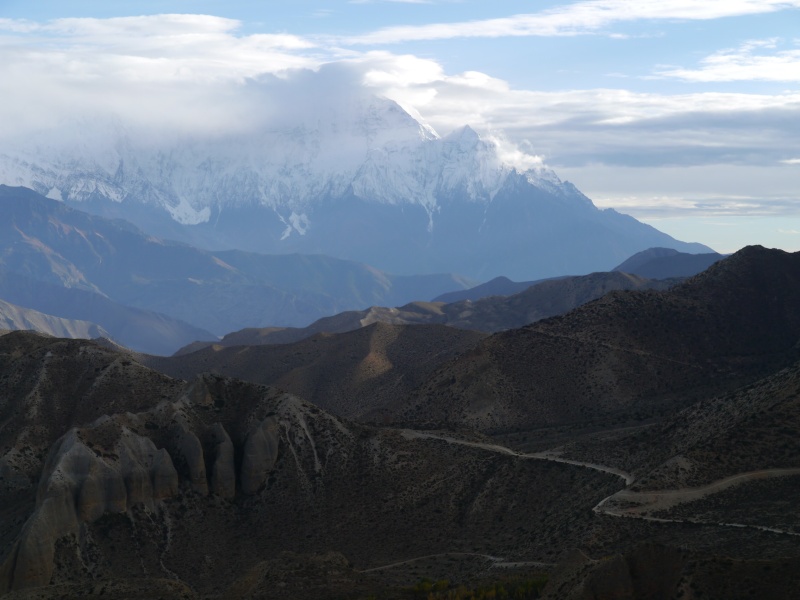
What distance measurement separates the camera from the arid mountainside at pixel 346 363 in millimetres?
131625

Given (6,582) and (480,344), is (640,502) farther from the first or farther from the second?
(480,344)

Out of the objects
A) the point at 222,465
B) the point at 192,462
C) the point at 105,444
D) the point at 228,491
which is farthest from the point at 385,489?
the point at 105,444

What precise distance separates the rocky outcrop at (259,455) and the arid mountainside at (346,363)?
157 feet

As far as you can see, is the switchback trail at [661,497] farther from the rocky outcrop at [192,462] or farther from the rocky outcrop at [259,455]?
the rocky outcrop at [192,462]

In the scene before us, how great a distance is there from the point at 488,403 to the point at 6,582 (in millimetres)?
50799

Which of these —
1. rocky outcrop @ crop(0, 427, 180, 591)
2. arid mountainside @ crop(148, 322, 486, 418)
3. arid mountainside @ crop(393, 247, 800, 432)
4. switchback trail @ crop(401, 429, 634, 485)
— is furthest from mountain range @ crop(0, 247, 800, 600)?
arid mountainside @ crop(148, 322, 486, 418)

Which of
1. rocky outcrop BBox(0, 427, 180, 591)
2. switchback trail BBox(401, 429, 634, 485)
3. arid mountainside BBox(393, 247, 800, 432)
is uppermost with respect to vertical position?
arid mountainside BBox(393, 247, 800, 432)

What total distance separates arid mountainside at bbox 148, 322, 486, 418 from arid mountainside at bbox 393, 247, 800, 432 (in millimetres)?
18606

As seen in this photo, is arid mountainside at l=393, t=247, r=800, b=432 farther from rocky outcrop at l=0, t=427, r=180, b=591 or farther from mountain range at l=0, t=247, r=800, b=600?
rocky outcrop at l=0, t=427, r=180, b=591

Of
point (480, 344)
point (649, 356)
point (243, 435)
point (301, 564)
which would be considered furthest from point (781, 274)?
point (301, 564)

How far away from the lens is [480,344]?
111 metres

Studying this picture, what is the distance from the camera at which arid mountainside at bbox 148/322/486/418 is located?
13162 cm

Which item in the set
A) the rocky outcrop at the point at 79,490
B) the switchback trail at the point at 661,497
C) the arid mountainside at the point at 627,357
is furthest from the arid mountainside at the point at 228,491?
the arid mountainside at the point at 627,357

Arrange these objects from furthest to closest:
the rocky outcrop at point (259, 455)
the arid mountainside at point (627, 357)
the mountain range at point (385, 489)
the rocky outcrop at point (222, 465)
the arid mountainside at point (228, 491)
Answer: the arid mountainside at point (627, 357) → the rocky outcrop at point (259, 455) → the rocky outcrop at point (222, 465) → the arid mountainside at point (228, 491) → the mountain range at point (385, 489)
